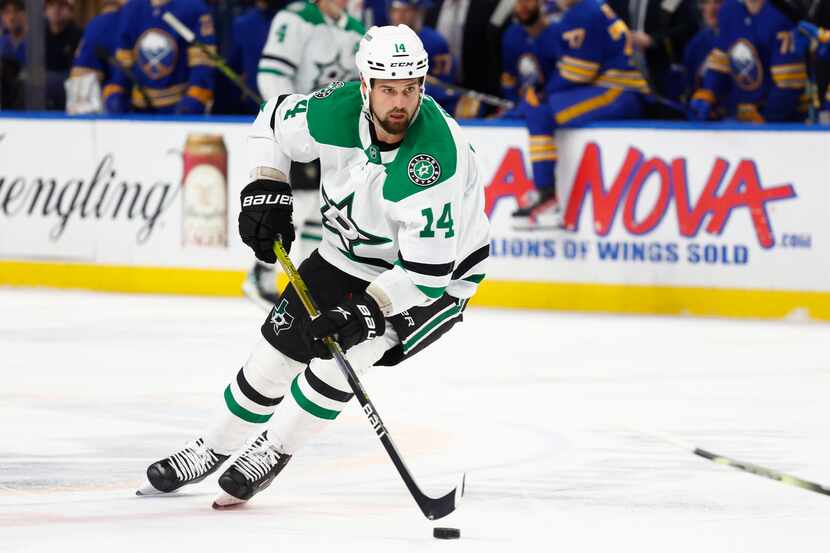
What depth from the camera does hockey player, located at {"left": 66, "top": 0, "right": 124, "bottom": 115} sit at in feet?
32.3

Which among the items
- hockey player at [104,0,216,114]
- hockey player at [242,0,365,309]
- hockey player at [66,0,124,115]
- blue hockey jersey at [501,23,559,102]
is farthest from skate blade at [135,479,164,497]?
hockey player at [66,0,124,115]

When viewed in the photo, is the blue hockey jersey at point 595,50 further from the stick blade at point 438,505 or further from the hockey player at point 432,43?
the stick blade at point 438,505

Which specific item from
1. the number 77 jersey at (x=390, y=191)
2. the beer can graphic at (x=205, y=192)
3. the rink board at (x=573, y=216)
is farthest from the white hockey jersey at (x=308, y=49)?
the number 77 jersey at (x=390, y=191)

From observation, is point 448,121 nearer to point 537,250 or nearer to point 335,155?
point 335,155

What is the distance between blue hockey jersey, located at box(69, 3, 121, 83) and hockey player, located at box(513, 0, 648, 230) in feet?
8.40

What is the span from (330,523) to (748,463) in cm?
146

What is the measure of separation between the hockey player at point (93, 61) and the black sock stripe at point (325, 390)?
235 inches

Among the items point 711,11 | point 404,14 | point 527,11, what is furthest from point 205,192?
point 711,11

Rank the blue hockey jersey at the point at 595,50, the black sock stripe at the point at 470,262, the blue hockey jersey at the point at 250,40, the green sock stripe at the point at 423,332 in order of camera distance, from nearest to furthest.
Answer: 1. the green sock stripe at the point at 423,332
2. the black sock stripe at the point at 470,262
3. the blue hockey jersey at the point at 595,50
4. the blue hockey jersey at the point at 250,40

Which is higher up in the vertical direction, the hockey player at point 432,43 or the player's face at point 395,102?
the player's face at point 395,102

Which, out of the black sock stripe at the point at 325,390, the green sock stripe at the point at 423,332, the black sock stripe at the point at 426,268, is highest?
the black sock stripe at the point at 426,268

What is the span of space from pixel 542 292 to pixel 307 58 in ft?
5.43

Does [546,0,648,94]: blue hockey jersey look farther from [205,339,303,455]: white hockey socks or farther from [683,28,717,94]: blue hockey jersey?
[205,339,303,455]: white hockey socks

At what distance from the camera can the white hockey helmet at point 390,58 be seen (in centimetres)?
407
